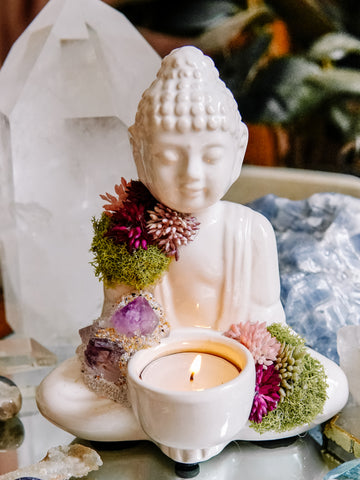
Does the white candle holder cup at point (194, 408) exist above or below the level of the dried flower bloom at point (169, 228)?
below

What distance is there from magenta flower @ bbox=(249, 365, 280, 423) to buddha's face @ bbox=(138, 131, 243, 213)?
0.67 feet

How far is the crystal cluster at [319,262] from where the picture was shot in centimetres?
96

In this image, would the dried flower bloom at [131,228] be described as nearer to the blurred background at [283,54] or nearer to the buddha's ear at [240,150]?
the buddha's ear at [240,150]

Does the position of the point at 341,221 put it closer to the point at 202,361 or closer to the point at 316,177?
the point at 316,177

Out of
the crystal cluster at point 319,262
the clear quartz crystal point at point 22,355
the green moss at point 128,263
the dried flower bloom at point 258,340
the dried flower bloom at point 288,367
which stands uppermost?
the green moss at point 128,263

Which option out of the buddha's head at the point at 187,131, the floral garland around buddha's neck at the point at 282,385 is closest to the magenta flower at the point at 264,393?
the floral garland around buddha's neck at the point at 282,385

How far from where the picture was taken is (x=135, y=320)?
2.26 feet

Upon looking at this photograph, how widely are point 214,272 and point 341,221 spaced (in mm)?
427

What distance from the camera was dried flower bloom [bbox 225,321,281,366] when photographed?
0.68m

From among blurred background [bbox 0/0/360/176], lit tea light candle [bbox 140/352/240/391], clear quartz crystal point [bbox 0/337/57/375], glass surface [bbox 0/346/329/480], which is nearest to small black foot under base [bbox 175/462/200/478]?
glass surface [bbox 0/346/329/480]

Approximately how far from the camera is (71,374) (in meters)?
0.75

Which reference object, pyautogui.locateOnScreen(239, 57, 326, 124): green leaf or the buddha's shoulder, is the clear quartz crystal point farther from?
pyautogui.locateOnScreen(239, 57, 326, 124): green leaf

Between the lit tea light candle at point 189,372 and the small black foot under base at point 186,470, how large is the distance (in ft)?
0.38

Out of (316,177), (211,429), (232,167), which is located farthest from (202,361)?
(316,177)
